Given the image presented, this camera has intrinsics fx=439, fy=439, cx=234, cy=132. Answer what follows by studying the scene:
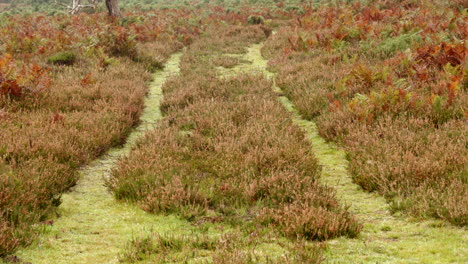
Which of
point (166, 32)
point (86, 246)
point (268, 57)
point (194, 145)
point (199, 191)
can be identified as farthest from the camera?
point (166, 32)

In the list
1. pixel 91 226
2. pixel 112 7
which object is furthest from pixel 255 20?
pixel 91 226

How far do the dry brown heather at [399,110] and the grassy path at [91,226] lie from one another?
8.21 ft

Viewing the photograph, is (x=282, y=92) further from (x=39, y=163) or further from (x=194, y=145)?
(x=39, y=163)

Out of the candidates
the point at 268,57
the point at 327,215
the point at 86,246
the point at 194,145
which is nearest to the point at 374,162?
the point at 327,215

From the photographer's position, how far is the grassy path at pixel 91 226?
12.6ft

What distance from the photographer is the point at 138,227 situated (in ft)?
14.5

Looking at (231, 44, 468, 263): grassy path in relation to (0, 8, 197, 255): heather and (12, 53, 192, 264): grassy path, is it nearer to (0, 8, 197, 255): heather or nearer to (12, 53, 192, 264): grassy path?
(12, 53, 192, 264): grassy path

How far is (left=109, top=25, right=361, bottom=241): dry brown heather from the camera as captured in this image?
4.36 meters

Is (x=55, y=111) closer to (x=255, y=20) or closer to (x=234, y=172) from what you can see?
(x=234, y=172)

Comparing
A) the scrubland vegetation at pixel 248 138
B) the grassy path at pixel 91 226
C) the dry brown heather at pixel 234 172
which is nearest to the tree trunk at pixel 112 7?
the scrubland vegetation at pixel 248 138

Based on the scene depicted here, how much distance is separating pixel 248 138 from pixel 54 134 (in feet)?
9.36

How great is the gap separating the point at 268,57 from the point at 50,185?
10.0 m

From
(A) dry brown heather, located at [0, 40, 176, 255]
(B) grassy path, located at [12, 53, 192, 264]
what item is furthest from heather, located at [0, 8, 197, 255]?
(B) grassy path, located at [12, 53, 192, 264]

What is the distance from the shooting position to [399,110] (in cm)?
691
